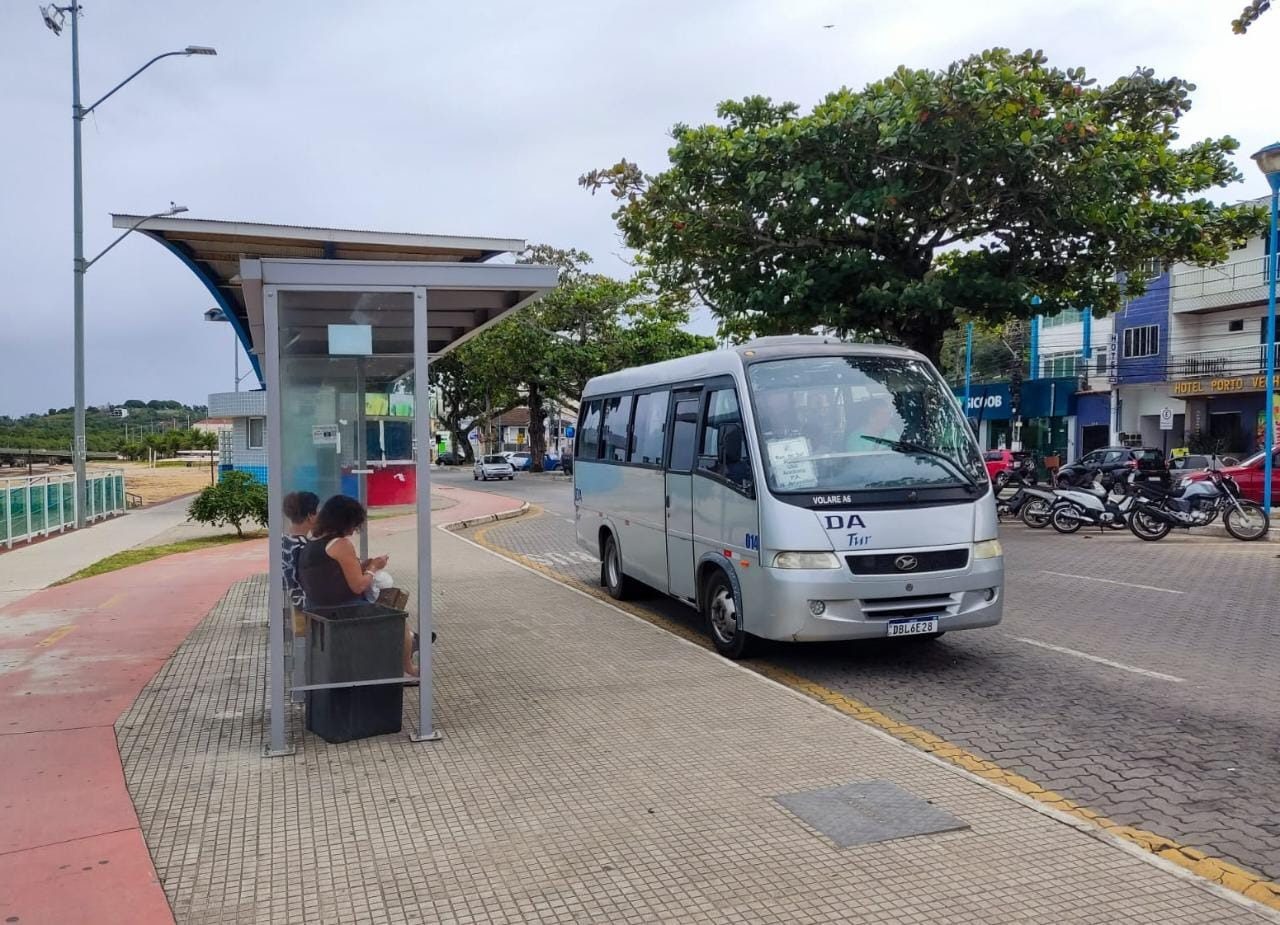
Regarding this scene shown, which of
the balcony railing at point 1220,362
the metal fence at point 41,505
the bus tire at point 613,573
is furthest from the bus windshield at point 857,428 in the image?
the balcony railing at point 1220,362

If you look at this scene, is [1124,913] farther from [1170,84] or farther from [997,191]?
[1170,84]

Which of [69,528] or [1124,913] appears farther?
[69,528]

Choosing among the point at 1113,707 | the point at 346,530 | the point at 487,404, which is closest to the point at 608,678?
the point at 346,530

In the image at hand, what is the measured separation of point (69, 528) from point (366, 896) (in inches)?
866

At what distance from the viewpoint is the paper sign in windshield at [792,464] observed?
25.1 ft

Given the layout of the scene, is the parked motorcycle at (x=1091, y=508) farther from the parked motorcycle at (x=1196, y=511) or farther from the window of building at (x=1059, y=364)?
the window of building at (x=1059, y=364)

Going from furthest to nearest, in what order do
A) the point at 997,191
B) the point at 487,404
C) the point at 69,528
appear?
the point at 487,404 → the point at 69,528 → the point at 997,191

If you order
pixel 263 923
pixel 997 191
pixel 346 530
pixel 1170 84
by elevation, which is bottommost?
pixel 263 923

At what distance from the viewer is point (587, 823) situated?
469 cm

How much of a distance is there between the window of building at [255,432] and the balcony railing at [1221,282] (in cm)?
3286

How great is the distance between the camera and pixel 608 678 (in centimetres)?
755

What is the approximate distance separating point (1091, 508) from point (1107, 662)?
10898 mm

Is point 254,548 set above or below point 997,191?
below

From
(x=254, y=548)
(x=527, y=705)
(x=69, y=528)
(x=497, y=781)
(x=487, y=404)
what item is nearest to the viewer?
(x=497, y=781)
